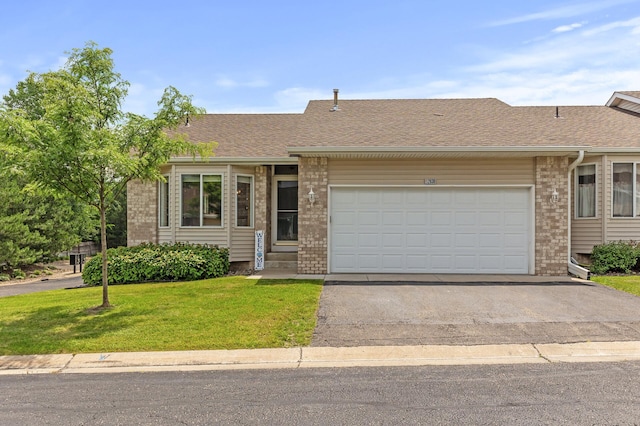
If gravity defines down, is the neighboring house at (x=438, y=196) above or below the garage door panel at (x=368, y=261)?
above

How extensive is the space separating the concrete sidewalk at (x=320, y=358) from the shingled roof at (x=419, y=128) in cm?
653

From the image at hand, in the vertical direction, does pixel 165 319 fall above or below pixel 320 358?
above

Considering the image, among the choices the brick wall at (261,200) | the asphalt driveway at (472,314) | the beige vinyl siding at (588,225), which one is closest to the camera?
the asphalt driveway at (472,314)

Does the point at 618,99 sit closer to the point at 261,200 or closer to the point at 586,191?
the point at 586,191

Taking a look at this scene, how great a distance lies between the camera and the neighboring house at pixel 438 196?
12.4 m

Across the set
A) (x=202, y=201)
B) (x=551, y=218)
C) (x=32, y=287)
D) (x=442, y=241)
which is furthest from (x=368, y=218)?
(x=32, y=287)

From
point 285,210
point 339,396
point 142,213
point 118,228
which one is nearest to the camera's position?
point 339,396

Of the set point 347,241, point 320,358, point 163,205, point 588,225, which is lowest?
point 320,358

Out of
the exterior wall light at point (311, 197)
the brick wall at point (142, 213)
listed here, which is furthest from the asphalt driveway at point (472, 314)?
the brick wall at point (142, 213)

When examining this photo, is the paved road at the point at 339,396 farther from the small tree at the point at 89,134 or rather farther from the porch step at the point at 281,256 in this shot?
the porch step at the point at 281,256

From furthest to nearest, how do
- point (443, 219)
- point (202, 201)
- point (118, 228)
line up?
1. point (118, 228)
2. point (202, 201)
3. point (443, 219)

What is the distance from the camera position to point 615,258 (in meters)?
12.7

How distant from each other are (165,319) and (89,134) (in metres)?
3.48

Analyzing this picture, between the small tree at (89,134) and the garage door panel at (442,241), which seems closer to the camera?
the small tree at (89,134)
